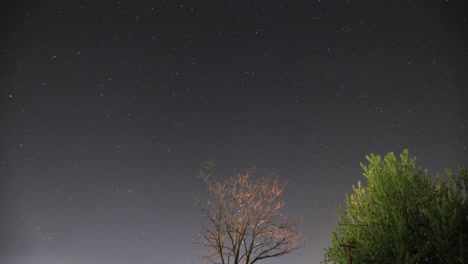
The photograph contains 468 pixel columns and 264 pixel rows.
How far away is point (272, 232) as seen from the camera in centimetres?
2641

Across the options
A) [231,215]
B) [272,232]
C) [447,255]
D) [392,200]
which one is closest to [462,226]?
[447,255]

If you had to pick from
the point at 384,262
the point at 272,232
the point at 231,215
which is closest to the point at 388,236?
the point at 384,262

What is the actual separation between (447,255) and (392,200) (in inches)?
129

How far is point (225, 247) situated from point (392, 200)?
31.3ft

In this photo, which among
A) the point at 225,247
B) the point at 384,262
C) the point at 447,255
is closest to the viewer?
the point at 447,255

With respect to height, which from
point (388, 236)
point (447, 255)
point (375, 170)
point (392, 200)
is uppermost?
point (375, 170)

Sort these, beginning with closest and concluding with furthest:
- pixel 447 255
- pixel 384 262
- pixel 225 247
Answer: pixel 447 255, pixel 384 262, pixel 225 247

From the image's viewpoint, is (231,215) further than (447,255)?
Yes

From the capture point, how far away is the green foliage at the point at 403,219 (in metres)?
19.8

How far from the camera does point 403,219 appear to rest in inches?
805

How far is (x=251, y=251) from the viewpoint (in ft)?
85.3

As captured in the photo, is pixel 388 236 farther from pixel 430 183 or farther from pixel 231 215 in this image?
pixel 231 215

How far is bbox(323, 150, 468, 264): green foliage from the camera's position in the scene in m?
19.8

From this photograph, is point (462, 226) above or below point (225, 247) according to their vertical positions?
below
